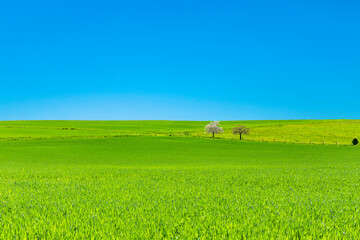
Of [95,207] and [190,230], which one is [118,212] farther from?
[190,230]

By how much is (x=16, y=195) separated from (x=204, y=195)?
4.60 metres

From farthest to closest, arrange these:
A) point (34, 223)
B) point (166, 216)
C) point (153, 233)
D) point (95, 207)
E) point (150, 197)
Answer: point (150, 197) < point (95, 207) < point (166, 216) < point (34, 223) < point (153, 233)

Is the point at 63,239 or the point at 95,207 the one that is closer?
the point at 63,239

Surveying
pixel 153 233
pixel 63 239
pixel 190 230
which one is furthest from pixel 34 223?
pixel 190 230

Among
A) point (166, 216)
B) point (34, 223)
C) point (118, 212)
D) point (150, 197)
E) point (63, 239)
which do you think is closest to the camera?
point (63, 239)

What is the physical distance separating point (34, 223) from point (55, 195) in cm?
267

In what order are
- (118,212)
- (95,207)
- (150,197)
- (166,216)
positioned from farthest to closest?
(150,197) < (95,207) < (118,212) < (166,216)

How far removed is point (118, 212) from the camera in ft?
16.6

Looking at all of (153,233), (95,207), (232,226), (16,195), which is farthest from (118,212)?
(16,195)

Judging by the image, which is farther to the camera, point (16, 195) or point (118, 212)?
point (16, 195)

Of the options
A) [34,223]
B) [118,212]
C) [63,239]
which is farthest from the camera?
[118,212]

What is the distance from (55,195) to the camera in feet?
22.7

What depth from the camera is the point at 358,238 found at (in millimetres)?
3760

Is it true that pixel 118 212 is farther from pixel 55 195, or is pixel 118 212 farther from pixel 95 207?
pixel 55 195
